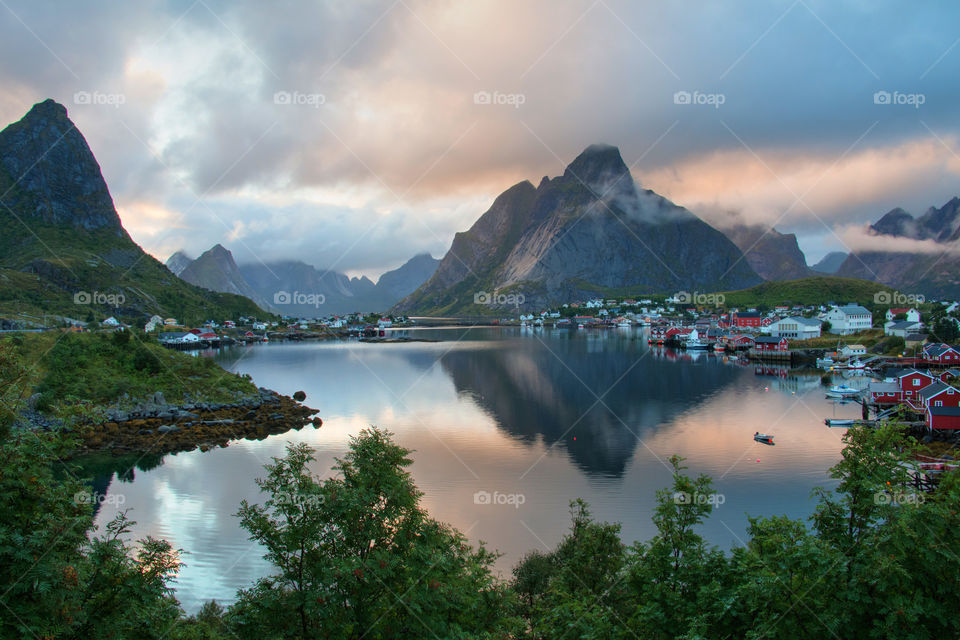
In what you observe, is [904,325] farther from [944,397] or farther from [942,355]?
[944,397]

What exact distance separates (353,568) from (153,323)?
9326 cm

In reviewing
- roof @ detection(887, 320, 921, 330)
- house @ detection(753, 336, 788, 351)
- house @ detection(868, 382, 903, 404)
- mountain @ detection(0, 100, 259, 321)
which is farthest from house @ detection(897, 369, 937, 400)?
mountain @ detection(0, 100, 259, 321)

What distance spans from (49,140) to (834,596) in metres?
153

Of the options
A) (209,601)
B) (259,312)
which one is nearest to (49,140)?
(259,312)

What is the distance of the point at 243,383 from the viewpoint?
140 feet

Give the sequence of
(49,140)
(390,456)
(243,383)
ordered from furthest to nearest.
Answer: (49,140) < (243,383) < (390,456)

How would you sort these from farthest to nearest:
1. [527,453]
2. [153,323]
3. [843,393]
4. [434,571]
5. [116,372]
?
[153,323] → [843,393] → [116,372] → [527,453] → [434,571]

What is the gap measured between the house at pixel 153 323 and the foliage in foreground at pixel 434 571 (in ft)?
288

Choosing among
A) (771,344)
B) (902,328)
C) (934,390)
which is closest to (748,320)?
(771,344)

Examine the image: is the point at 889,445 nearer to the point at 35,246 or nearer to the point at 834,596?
the point at 834,596

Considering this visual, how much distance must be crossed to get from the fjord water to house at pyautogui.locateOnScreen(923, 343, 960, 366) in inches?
383

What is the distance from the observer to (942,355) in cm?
4838

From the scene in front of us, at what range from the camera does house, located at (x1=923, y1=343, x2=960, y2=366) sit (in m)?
47.7

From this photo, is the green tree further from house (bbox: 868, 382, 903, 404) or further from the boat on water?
the boat on water
